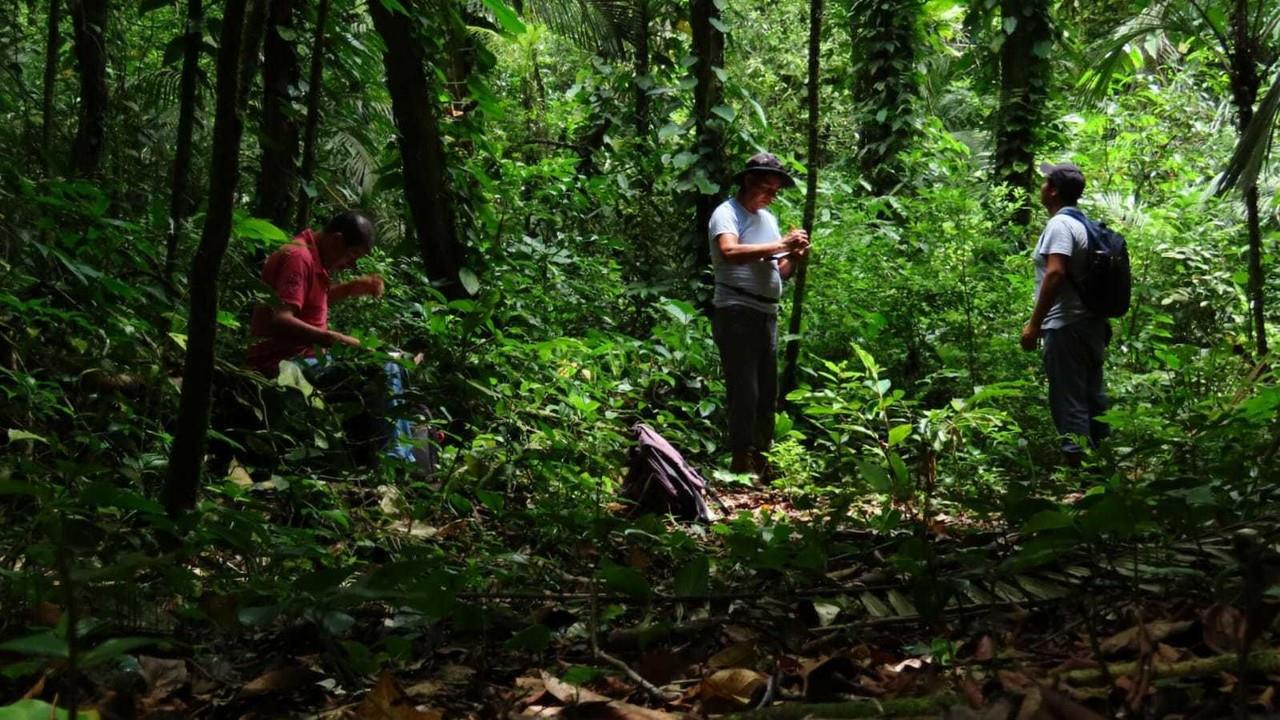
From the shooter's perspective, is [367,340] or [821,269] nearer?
[367,340]

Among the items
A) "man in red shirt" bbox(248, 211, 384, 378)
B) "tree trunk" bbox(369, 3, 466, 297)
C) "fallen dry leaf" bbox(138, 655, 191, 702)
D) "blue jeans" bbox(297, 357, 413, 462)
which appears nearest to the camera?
"fallen dry leaf" bbox(138, 655, 191, 702)

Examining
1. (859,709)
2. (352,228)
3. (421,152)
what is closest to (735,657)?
(859,709)

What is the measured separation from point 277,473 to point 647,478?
176 cm

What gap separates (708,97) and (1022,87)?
4.06 metres

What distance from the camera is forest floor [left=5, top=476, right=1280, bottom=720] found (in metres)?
1.41

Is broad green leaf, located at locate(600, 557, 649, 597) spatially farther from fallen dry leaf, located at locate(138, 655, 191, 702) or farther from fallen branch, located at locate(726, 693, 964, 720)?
fallen dry leaf, located at locate(138, 655, 191, 702)

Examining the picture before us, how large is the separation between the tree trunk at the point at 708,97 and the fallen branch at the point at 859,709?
6369 millimetres

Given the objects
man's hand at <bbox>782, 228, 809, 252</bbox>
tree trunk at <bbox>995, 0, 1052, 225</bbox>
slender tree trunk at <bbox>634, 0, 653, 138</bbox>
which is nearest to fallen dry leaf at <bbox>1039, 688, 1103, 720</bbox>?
man's hand at <bbox>782, 228, 809, 252</bbox>

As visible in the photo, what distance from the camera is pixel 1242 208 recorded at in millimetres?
9891

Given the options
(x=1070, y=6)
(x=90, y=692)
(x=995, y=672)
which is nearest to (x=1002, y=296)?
(x=1070, y=6)

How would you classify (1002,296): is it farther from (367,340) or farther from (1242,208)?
(367,340)

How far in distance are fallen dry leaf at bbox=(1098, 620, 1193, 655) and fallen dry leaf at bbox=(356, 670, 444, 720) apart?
1040mm

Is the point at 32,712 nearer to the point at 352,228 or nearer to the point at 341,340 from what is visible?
the point at 341,340

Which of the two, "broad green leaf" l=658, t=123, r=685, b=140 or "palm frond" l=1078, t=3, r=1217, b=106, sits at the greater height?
"palm frond" l=1078, t=3, r=1217, b=106
